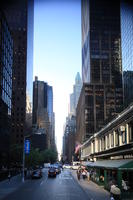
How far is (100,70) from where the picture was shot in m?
170

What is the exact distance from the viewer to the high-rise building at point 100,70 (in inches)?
6196

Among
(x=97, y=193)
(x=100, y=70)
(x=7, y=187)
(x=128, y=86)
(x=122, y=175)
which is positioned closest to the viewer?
(x=97, y=193)

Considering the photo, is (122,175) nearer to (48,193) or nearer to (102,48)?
(48,193)

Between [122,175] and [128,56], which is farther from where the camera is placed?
[128,56]

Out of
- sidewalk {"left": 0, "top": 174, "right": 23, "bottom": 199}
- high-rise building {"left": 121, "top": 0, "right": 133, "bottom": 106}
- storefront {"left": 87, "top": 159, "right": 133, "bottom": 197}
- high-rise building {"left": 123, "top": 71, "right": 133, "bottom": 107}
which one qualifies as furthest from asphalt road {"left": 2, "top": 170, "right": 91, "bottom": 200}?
high-rise building {"left": 123, "top": 71, "right": 133, "bottom": 107}

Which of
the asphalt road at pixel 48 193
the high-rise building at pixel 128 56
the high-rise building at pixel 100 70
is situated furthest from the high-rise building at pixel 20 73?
the asphalt road at pixel 48 193

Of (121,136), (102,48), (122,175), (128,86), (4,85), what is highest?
(102,48)

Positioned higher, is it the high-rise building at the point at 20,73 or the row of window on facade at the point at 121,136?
the high-rise building at the point at 20,73

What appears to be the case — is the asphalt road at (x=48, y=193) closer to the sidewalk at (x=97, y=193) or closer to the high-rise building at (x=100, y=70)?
the sidewalk at (x=97, y=193)

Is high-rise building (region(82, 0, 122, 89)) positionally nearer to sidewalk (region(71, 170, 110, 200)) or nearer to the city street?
the city street

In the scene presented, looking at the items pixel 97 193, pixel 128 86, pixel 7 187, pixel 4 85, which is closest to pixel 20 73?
pixel 128 86

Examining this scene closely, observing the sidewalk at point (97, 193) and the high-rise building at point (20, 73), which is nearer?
the sidewalk at point (97, 193)

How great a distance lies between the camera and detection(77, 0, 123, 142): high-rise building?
157 meters

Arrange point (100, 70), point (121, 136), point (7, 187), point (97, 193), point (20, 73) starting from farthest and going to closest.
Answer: point (100, 70), point (20, 73), point (7, 187), point (121, 136), point (97, 193)
